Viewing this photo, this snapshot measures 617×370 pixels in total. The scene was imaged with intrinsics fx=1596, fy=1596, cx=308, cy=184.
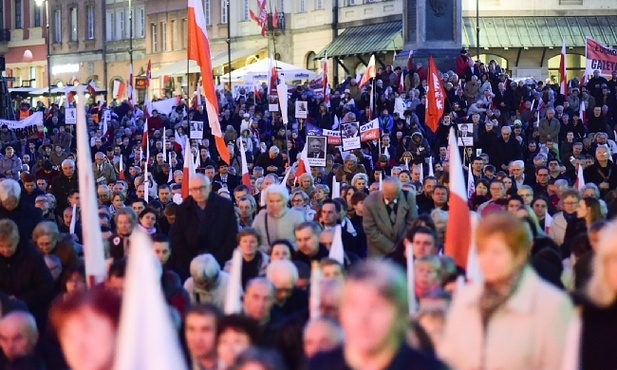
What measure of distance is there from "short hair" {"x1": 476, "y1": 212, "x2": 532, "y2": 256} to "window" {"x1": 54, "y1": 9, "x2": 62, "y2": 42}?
89.8 m

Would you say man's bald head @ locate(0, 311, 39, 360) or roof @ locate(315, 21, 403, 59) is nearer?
man's bald head @ locate(0, 311, 39, 360)

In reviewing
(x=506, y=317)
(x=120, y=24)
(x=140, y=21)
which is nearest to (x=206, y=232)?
(x=506, y=317)

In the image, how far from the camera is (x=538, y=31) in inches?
2099

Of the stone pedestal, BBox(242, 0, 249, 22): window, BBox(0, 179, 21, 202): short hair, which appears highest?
BBox(242, 0, 249, 22): window

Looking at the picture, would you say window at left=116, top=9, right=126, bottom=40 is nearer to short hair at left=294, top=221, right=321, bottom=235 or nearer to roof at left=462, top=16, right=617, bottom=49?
roof at left=462, top=16, right=617, bottom=49

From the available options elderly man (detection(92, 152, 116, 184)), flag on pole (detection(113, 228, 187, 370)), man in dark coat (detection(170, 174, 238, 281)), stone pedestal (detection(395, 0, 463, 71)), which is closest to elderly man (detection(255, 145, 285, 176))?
elderly man (detection(92, 152, 116, 184))

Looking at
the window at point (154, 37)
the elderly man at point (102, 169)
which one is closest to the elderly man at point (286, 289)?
the elderly man at point (102, 169)

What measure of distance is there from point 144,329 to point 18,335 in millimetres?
3388

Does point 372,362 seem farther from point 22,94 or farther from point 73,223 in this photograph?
point 22,94

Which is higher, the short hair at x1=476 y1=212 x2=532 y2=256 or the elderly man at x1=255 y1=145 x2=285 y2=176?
the short hair at x1=476 y1=212 x2=532 y2=256

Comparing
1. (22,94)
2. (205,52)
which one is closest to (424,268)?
(205,52)

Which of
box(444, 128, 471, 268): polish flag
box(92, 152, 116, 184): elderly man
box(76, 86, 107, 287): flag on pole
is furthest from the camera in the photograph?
box(92, 152, 116, 184): elderly man

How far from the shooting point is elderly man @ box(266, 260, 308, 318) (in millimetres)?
9453

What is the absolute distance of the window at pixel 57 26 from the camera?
311 feet
